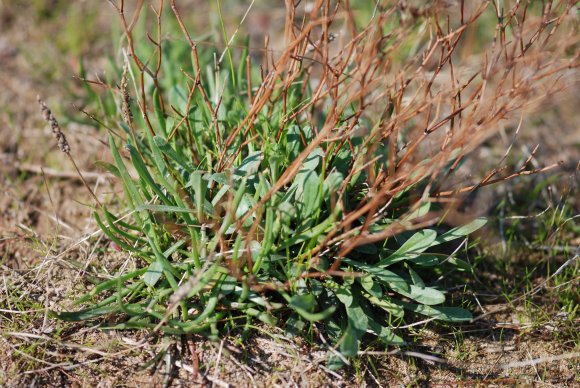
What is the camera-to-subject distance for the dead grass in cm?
188

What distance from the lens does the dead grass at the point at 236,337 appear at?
74.0 inches

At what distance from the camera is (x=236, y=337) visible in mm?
1943

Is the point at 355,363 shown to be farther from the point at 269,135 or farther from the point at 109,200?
the point at 109,200

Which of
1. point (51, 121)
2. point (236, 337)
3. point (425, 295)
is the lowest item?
point (236, 337)

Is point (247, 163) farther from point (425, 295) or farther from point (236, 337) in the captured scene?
point (425, 295)

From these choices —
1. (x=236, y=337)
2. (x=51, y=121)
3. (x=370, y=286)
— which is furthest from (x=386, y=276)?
(x=51, y=121)

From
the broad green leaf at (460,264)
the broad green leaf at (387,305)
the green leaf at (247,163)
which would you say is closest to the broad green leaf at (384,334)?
the broad green leaf at (387,305)

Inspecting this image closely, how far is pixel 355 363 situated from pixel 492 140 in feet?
5.74

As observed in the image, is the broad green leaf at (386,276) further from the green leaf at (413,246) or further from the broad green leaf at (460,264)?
the broad green leaf at (460,264)

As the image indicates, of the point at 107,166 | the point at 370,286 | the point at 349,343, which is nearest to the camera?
the point at 349,343

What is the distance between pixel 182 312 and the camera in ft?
6.29

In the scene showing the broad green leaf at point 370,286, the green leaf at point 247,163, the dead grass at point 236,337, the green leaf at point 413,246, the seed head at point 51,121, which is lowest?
the dead grass at point 236,337

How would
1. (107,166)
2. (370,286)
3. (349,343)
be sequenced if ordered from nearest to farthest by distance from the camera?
1. (349,343)
2. (370,286)
3. (107,166)

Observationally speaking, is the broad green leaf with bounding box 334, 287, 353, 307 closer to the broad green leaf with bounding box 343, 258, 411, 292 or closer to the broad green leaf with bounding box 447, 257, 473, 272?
the broad green leaf with bounding box 343, 258, 411, 292
